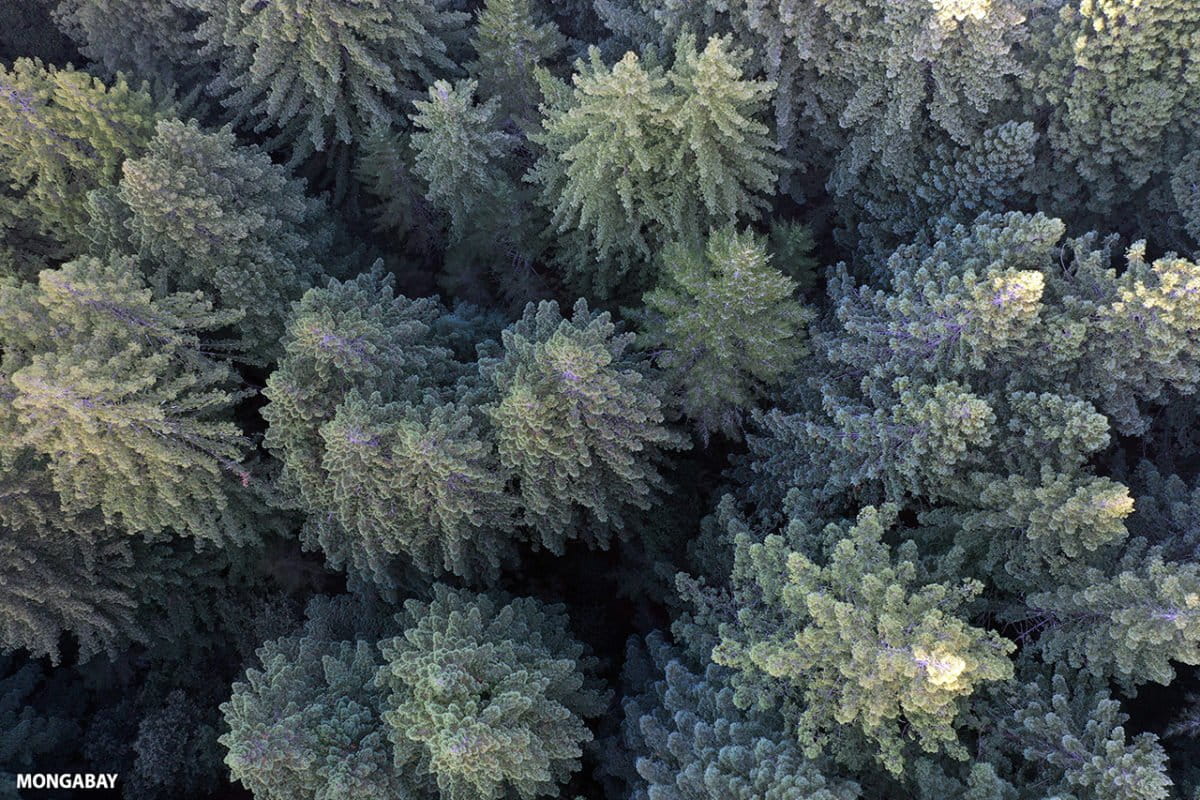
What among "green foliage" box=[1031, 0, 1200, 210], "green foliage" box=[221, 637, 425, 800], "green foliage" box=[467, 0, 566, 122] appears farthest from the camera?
"green foliage" box=[467, 0, 566, 122]

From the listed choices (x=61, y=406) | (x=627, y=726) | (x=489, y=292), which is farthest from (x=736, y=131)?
(x=61, y=406)

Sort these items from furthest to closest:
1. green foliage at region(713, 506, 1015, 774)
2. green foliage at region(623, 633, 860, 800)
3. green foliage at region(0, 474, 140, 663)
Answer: green foliage at region(0, 474, 140, 663) < green foliage at region(623, 633, 860, 800) < green foliage at region(713, 506, 1015, 774)

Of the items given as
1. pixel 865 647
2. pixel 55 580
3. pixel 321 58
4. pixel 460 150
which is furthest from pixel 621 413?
pixel 55 580

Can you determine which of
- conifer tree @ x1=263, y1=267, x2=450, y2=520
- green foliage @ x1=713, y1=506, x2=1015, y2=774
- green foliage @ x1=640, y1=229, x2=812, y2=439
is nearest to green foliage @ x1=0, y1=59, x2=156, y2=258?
conifer tree @ x1=263, y1=267, x2=450, y2=520

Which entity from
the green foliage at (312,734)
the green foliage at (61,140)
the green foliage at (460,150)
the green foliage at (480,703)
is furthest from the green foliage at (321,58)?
the green foliage at (312,734)

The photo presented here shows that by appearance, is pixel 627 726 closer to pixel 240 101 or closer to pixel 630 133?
pixel 630 133

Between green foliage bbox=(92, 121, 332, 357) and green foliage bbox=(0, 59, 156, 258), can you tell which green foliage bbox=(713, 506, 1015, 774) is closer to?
green foliage bbox=(92, 121, 332, 357)

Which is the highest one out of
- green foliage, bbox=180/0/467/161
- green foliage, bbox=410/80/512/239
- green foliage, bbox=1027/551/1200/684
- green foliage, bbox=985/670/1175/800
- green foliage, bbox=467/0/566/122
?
green foliage, bbox=180/0/467/161
